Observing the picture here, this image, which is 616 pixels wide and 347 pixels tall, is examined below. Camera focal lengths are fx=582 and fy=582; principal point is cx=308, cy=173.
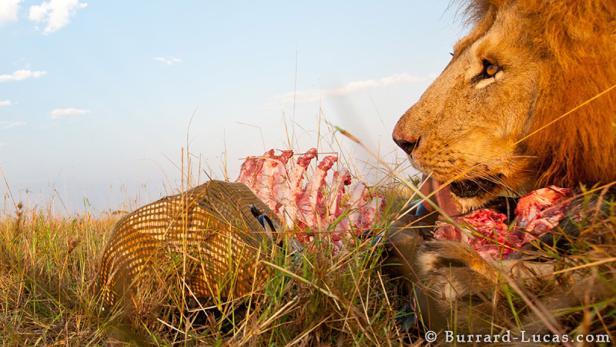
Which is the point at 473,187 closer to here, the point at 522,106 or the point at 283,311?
the point at 522,106

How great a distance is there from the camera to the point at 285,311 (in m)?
1.95

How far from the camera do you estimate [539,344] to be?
4.48ft

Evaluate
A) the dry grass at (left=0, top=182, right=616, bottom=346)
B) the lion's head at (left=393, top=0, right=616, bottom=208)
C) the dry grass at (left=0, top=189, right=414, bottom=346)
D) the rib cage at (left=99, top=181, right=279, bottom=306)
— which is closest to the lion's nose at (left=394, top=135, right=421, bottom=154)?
the lion's head at (left=393, top=0, right=616, bottom=208)

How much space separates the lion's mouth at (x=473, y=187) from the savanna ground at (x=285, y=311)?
0.29 metres

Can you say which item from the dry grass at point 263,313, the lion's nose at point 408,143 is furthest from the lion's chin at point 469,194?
the dry grass at point 263,313

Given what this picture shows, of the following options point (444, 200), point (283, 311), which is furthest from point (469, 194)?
point (283, 311)

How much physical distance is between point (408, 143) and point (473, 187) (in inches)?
14.5

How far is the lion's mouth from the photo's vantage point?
2643 mm

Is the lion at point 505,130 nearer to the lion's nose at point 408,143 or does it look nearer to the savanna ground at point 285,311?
the lion's nose at point 408,143

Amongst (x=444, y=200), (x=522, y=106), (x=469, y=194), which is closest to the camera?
(x=522, y=106)

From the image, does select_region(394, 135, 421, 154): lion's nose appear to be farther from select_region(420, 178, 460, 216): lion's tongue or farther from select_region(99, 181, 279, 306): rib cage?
select_region(99, 181, 279, 306): rib cage

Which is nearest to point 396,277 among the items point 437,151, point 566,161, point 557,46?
point 437,151

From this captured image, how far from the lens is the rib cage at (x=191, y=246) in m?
2.25

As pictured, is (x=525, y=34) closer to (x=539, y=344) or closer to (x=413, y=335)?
(x=413, y=335)
